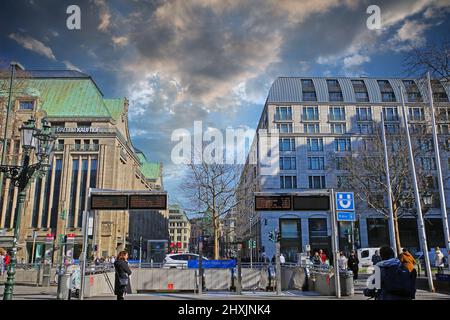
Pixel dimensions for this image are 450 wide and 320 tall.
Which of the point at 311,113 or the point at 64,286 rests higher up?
the point at 311,113

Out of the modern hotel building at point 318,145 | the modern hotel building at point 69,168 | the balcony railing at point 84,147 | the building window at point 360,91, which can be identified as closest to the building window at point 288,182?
the modern hotel building at point 318,145

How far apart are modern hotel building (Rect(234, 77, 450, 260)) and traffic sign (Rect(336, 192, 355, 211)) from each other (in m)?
39.2

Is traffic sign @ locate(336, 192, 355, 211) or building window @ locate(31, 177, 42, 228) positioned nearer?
traffic sign @ locate(336, 192, 355, 211)

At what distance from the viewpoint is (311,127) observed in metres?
61.4

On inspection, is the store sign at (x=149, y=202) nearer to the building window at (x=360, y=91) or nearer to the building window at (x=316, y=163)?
the building window at (x=316, y=163)

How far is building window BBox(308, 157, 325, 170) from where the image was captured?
59.2m

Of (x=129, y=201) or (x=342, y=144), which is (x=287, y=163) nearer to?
(x=342, y=144)

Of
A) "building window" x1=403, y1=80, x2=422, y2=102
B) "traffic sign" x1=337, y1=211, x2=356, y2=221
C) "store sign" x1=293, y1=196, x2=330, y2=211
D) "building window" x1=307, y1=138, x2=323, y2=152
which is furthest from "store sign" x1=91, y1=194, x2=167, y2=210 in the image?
"building window" x1=307, y1=138, x2=323, y2=152

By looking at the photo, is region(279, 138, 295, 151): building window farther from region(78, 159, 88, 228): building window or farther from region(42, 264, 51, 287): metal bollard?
region(42, 264, 51, 287): metal bollard

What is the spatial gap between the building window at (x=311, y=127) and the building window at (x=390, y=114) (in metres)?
10.7

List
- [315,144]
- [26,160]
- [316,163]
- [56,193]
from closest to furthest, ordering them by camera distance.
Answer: [26,160] < [56,193] < [316,163] < [315,144]

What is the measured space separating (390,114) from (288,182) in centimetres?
2015

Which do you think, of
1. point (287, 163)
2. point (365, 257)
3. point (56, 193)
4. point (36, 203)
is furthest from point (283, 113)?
point (36, 203)
